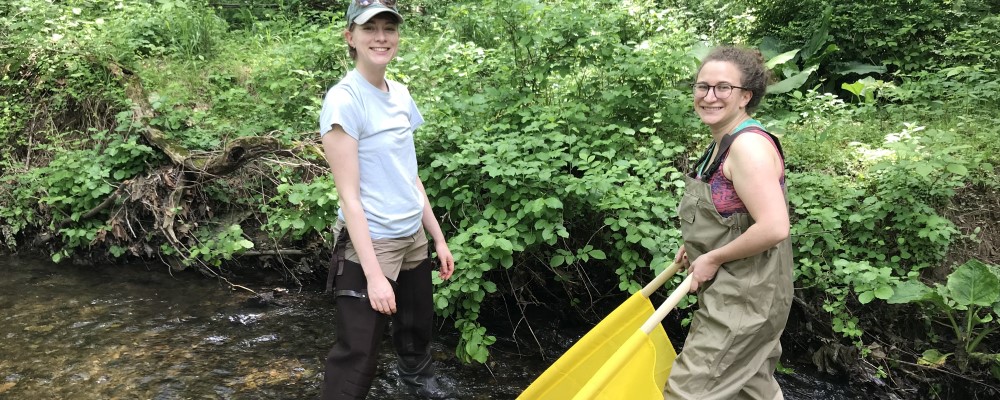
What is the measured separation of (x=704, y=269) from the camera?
2.18m

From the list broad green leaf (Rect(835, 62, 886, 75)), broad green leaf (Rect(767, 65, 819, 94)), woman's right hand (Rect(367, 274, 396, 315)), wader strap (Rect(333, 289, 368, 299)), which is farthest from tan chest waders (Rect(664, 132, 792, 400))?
broad green leaf (Rect(835, 62, 886, 75))

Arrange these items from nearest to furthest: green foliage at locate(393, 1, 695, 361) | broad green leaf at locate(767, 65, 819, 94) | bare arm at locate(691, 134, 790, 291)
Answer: bare arm at locate(691, 134, 790, 291)
green foliage at locate(393, 1, 695, 361)
broad green leaf at locate(767, 65, 819, 94)

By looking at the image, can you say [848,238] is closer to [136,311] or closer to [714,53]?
[714,53]

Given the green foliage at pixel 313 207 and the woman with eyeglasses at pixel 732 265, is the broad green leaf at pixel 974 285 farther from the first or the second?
the green foliage at pixel 313 207

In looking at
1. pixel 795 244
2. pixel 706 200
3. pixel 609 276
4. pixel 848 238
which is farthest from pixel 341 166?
pixel 848 238

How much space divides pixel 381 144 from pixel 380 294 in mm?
601

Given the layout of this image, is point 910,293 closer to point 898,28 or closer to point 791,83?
point 791,83

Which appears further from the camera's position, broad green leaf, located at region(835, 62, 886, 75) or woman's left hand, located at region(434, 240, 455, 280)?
broad green leaf, located at region(835, 62, 886, 75)

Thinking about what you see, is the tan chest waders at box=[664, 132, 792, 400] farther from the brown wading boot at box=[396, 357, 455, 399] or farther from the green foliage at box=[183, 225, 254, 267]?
the green foliage at box=[183, 225, 254, 267]

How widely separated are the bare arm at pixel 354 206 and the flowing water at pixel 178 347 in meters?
1.43

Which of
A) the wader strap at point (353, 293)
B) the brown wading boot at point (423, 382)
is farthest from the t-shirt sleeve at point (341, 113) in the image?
the brown wading boot at point (423, 382)

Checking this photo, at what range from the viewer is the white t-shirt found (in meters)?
2.29

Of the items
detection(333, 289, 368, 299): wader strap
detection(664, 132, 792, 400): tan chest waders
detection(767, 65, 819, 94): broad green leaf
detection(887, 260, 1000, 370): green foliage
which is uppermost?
detection(333, 289, 368, 299): wader strap

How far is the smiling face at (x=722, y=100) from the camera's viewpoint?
6.94 feet
